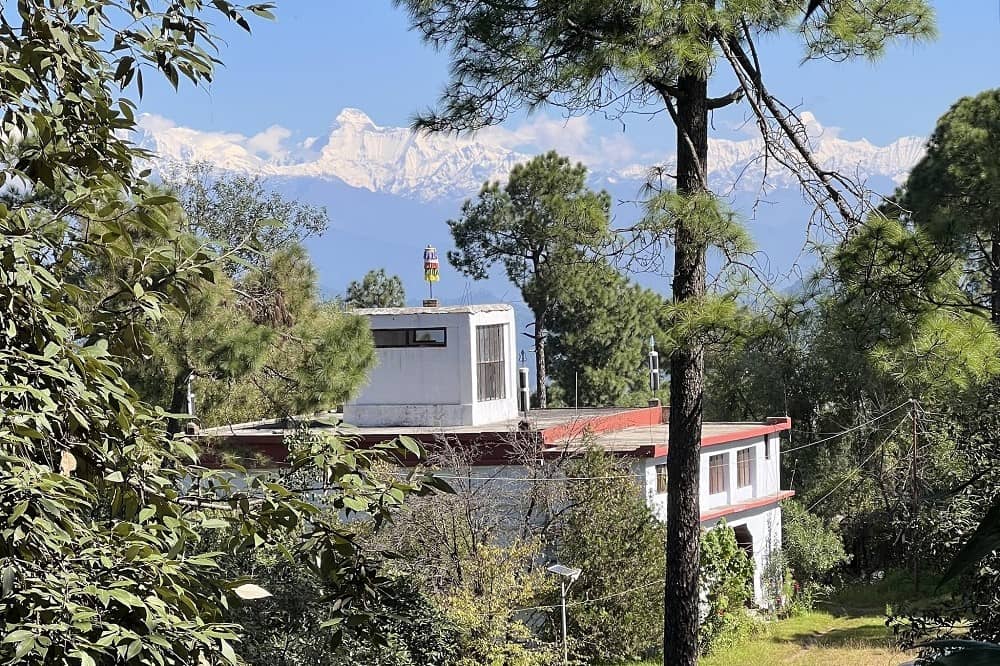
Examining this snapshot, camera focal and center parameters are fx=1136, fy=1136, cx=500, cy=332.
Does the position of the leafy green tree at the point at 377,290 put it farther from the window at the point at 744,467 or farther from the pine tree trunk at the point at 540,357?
the window at the point at 744,467

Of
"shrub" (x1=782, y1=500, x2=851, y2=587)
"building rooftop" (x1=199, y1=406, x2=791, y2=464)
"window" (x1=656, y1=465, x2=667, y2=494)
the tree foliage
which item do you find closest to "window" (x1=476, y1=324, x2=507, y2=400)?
"building rooftop" (x1=199, y1=406, x2=791, y2=464)

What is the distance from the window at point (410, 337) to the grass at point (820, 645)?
6997 mm

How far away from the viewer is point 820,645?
1962 centimetres

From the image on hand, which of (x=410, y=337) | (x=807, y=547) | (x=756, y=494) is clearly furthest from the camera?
(x=807, y=547)

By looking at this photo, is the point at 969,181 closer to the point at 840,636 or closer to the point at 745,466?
the point at 745,466

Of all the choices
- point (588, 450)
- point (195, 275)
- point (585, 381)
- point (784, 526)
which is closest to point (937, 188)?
point (784, 526)

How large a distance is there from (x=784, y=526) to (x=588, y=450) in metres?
9.22

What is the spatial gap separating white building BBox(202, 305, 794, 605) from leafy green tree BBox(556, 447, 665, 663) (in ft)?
2.62

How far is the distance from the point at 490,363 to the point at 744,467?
574cm

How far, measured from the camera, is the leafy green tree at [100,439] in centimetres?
229

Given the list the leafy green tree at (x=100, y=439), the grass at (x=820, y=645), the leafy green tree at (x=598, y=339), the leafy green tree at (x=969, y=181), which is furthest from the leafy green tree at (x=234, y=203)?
the leafy green tree at (x=100, y=439)

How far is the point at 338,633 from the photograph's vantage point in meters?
2.98

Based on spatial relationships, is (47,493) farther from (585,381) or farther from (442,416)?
(585,381)

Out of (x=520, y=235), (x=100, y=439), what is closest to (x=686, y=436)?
(x=100, y=439)
